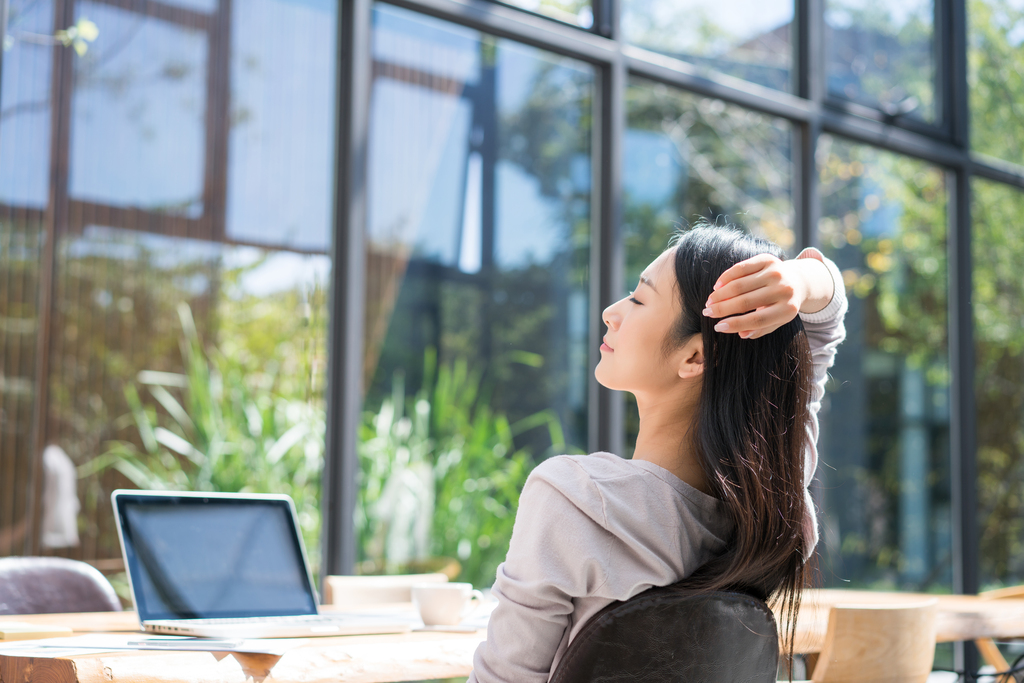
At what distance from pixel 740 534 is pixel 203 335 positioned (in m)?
2.50

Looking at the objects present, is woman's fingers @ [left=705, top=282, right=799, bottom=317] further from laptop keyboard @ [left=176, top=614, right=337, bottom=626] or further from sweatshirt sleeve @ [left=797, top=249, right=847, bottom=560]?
laptop keyboard @ [left=176, top=614, right=337, bottom=626]

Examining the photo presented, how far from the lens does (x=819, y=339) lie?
4.52 ft

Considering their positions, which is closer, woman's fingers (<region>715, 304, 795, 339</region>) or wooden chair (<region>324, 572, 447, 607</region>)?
woman's fingers (<region>715, 304, 795, 339</region>)

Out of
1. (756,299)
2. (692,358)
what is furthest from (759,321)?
(692,358)

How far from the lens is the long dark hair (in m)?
1.08

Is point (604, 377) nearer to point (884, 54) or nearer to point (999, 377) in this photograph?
point (884, 54)

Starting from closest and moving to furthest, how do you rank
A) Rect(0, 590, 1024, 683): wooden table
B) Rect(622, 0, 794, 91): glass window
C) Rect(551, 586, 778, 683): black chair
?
Rect(551, 586, 778, 683): black chair
Rect(0, 590, 1024, 683): wooden table
Rect(622, 0, 794, 91): glass window

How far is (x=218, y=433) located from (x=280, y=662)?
217 cm

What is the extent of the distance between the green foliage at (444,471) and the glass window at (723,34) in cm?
145

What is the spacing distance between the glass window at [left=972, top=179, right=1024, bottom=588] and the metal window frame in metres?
0.14

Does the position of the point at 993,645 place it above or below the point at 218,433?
below

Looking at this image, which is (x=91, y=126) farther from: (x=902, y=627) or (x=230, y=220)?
(x=902, y=627)

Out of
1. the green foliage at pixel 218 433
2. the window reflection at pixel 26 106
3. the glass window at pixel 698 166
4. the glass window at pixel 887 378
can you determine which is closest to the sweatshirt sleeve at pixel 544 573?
the green foliage at pixel 218 433

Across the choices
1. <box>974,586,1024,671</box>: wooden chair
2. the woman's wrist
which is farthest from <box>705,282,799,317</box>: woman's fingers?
<box>974,586,1024,671</box>: wooden chair
